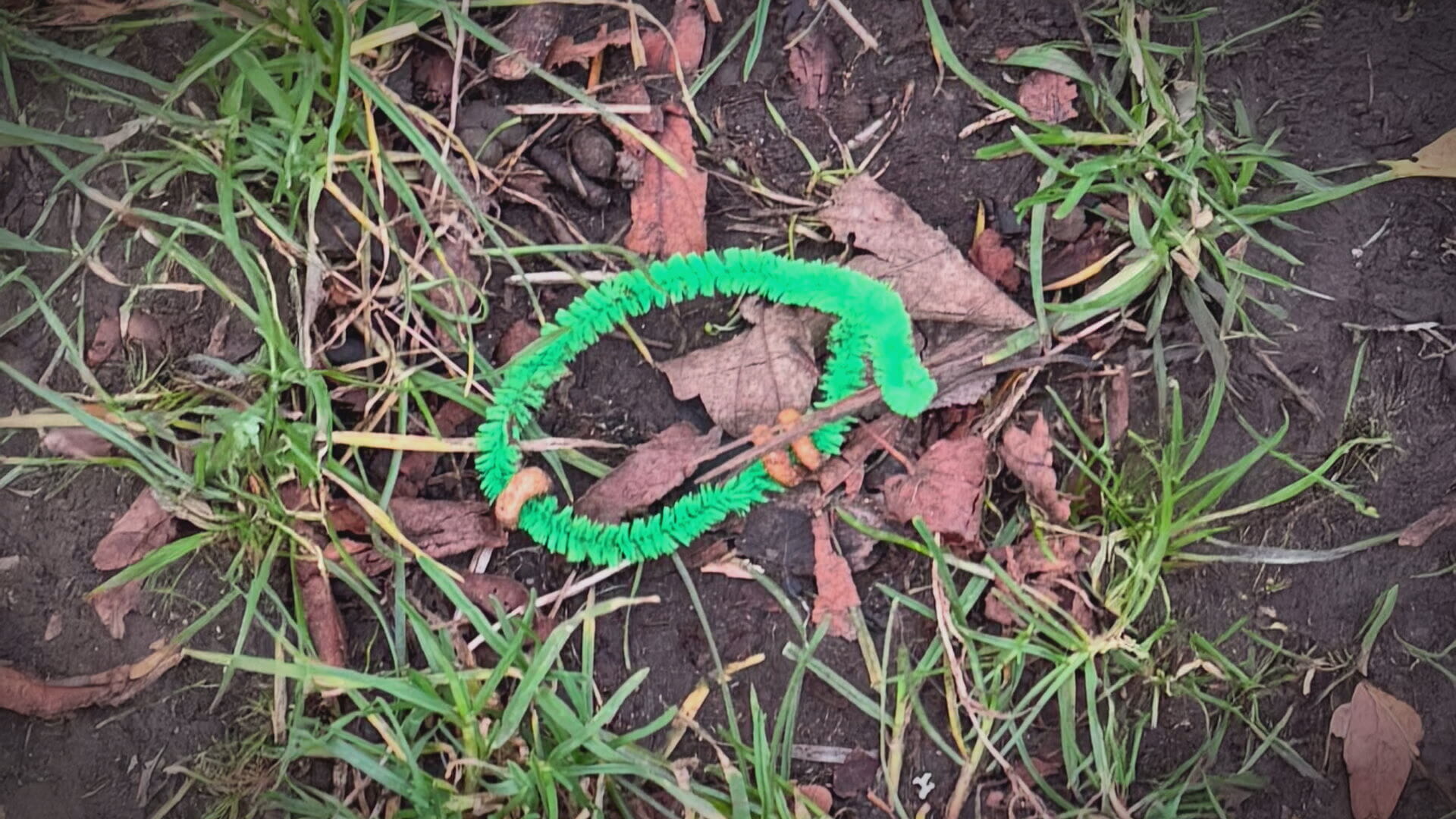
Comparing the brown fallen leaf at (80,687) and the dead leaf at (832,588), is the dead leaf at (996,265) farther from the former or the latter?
the brown fallen leaf at (80,687)

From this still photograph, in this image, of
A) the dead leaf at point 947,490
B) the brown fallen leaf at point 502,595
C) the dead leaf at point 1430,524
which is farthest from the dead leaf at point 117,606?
the dead leaf at point 1430,524

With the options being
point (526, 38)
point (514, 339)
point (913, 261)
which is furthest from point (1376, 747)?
point (526, 38)

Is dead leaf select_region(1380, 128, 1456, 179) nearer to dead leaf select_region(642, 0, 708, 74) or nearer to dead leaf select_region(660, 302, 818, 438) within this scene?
dead leaf select_region(660, 302, 818, 438)

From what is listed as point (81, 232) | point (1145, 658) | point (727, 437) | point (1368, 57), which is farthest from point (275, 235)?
point (1368, 57)

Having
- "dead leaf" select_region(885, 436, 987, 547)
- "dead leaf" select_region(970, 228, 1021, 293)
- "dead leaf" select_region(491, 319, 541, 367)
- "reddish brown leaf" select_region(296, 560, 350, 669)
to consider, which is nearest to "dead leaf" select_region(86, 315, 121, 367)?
"reddish brown leaf" select_region(296, 560, 350, 669)

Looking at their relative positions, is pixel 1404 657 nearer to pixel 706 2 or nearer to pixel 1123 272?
pixel 1123 272

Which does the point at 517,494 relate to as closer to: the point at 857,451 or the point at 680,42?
the point at 857,451
